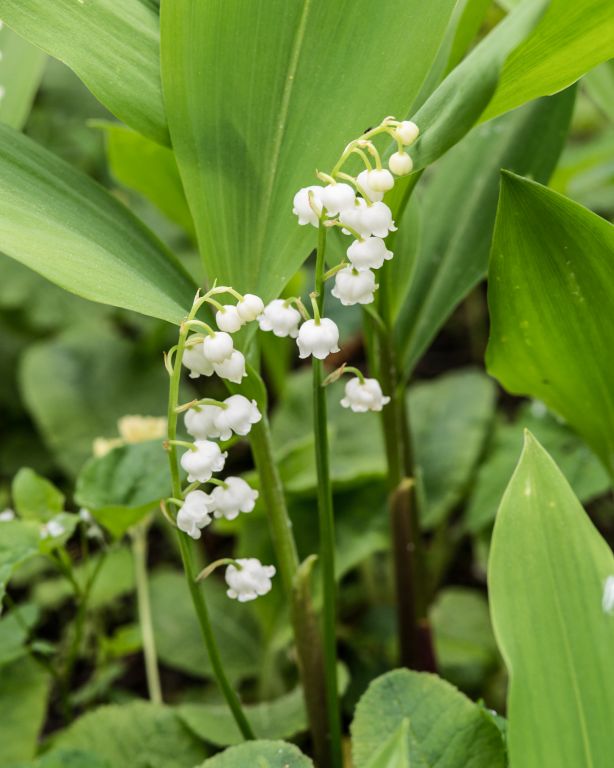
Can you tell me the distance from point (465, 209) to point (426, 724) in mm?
702

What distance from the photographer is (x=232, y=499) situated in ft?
2.40

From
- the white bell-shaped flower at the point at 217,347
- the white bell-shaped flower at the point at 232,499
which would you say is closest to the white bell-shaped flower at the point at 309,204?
the white bell-shaped flower at the point at 217,347

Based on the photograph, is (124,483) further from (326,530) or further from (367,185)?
(367,185)

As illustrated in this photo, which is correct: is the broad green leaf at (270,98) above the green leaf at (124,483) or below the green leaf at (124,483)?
above

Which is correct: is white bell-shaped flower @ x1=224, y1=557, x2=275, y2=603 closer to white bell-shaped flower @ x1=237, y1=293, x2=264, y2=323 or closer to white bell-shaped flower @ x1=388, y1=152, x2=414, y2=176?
white bell-shaped flower @ x1=237, y1=293, x2=264, y2=323

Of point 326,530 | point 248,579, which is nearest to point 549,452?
point 326,530

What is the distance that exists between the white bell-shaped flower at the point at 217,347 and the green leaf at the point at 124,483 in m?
0.33

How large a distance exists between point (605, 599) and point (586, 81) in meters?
0.85

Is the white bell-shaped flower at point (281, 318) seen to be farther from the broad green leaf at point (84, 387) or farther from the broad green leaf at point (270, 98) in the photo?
the broad green leaf at point (84, 387)

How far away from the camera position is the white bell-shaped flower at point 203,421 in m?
0.71

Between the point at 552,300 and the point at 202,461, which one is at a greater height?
the point at 552,300

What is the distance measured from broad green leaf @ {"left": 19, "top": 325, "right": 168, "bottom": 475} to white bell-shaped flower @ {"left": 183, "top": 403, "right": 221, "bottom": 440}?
3.43 feet

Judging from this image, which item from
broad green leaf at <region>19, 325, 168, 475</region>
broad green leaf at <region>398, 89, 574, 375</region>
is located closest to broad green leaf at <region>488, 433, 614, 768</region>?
broad green leaf at <region>398, 89, 574, 375</region>

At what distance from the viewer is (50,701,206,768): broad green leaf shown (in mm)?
1059
